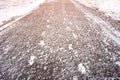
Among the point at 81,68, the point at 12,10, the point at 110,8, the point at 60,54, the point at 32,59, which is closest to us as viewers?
the point at 81,68

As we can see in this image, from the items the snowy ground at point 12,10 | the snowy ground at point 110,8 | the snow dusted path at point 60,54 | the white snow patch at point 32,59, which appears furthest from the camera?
the snowy ground at point 12,10

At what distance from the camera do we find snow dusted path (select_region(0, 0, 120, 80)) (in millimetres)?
2818

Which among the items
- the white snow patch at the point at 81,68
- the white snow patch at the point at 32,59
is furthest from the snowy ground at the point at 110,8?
the white snow patch at the point at 32,59

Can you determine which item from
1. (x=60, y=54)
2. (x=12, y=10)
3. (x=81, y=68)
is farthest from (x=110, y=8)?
(x=81, y=68)

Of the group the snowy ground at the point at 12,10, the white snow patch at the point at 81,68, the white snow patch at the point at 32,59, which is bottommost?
the white snow patch at the point at 32,59

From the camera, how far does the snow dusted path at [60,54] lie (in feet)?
9.25

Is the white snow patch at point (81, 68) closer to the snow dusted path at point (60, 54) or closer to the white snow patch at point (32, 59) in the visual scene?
the snow dusted path at point (60, 54)

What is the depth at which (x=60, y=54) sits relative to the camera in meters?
3.59

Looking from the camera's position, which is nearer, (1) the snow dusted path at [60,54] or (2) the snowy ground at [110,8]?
(1) the snow dusted path at [60,54]

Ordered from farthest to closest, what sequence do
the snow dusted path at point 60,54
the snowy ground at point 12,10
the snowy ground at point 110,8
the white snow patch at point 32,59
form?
the snowy ground at point 12,10
the snowy ground at point 110,8
the white snow patch at point 32,59
the snow dusted path at point 60,54

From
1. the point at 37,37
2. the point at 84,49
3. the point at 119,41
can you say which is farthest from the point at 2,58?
the point at 119,41

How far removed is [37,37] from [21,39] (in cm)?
62

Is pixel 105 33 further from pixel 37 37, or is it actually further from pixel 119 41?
pixel 37 37

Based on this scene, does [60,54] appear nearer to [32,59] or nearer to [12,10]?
[32,59]
